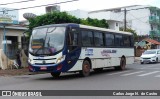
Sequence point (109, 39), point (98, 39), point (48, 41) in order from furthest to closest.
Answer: point (109, 39)
point (98, 39)
point (48, 41)

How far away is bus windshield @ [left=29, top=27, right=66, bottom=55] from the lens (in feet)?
55.7

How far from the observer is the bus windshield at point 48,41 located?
55.7 feet

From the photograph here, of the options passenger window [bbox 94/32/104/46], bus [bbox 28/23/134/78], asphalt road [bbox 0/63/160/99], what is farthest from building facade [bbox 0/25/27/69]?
passenger window [bbox 94/32/104/46]

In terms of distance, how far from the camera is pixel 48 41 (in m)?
17.2

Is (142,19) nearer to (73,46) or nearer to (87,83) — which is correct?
(73,46)

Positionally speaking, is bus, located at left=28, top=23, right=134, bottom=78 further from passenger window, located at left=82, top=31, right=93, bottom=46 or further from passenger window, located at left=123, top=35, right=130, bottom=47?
passenger window, located at left=123, top=35, right=130, bottom=47

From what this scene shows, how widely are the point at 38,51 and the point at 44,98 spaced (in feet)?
22.8

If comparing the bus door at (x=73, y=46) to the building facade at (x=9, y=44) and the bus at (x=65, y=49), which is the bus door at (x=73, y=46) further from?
the building facade at (x=9, y=44)

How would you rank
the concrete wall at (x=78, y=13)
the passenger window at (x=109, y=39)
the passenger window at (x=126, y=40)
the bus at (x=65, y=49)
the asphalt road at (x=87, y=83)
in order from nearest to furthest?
the asphalt road at (x=87, y=83)
the bus at (x=65, y=49)
the passenger window at (x=109, y=39)
the passenger window at (x=126, y=40)
the concrete wall at (x=78, y=13)

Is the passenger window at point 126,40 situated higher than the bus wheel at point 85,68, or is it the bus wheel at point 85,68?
the passenger window at point 126,40

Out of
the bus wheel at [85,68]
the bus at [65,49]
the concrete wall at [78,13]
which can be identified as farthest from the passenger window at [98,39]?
the concrete wall at [78,13]

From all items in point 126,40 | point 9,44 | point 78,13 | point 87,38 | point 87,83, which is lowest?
point 87,83

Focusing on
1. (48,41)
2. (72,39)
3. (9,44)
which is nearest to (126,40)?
(72,39)

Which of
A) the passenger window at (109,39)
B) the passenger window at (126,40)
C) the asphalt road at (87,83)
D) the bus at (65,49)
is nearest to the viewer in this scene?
the asphalt road at (87,83)
